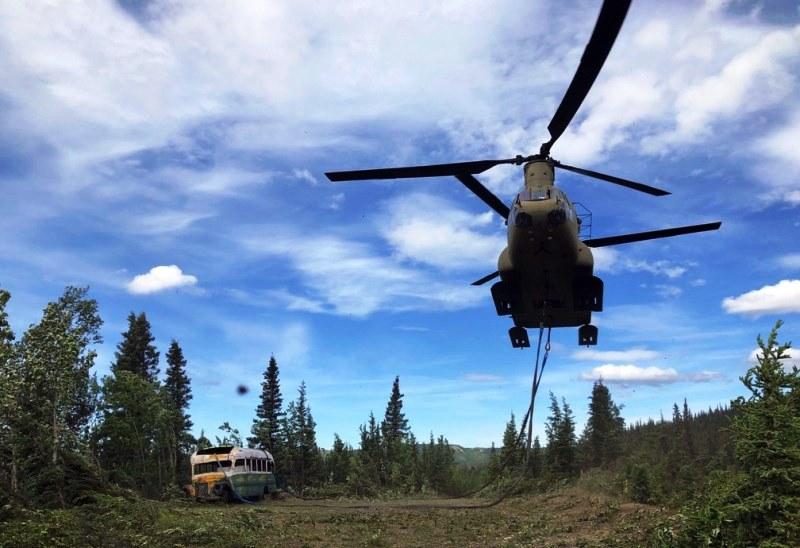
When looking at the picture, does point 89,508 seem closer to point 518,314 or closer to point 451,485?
point 518,314

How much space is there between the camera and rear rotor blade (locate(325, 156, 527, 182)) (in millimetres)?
9391

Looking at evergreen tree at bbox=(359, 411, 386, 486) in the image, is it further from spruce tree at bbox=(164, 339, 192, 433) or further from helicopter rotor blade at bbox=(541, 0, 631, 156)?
helicopter rotor blade at bbox=(541, 0, 631, 156)

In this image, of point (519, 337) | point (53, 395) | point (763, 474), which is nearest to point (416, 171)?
point (519, 337)

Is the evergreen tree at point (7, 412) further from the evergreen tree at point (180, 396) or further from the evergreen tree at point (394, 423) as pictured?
the evergreen tree at point (394, 423)

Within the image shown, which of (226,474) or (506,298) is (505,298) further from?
(226,474)

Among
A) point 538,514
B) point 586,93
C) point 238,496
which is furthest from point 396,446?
point 586,93

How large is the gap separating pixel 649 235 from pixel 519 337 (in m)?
3.80

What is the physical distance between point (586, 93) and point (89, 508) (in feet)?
67.2

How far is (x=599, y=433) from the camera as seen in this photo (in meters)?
77.7

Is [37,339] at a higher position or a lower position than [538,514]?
higher

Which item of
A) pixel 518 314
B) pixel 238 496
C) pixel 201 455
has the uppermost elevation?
pixel 518 314

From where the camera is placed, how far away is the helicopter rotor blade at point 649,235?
1183 centimetres

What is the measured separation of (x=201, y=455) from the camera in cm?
3366

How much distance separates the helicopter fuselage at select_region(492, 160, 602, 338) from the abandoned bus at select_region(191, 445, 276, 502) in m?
A: 25.2
